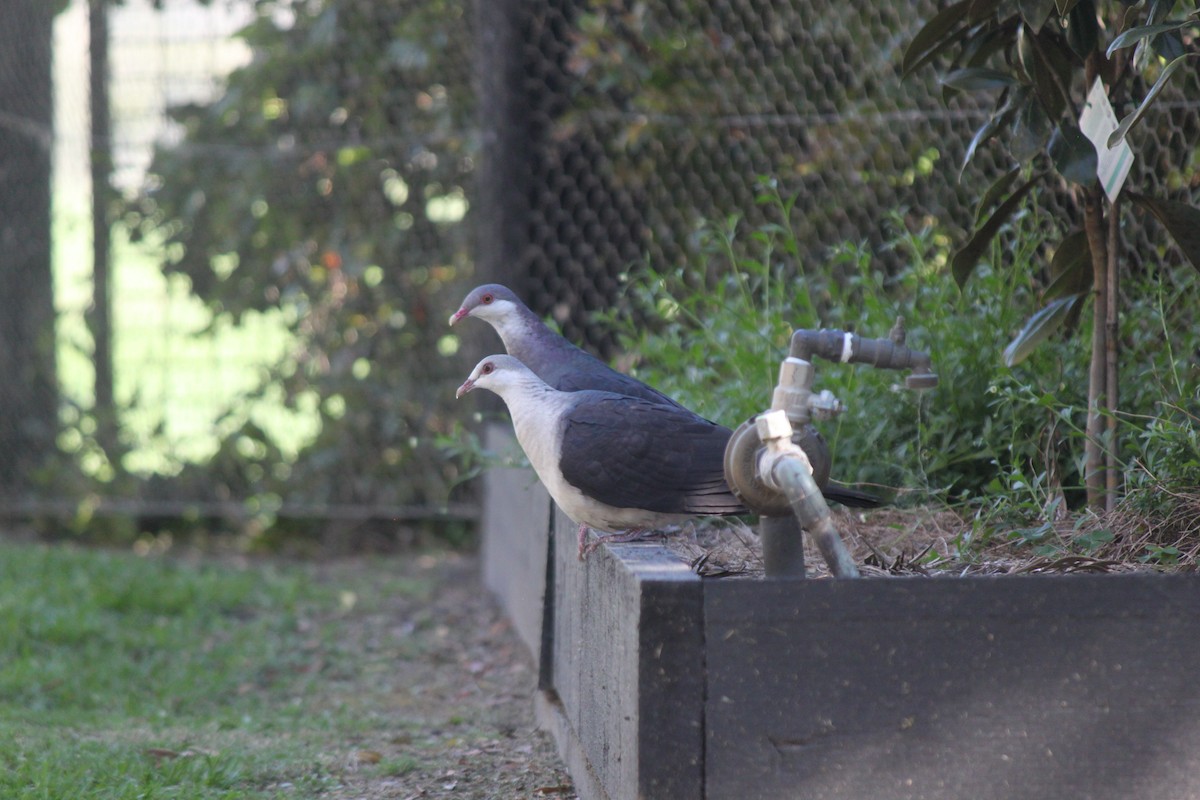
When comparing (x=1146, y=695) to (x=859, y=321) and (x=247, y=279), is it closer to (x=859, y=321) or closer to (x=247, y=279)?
(x=859, y=321)

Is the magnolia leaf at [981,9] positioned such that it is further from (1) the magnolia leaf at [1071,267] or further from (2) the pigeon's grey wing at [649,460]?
(2) the pigeon's grey wing at [649,460]

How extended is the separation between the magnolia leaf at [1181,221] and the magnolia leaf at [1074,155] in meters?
0.13

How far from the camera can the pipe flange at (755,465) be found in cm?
202

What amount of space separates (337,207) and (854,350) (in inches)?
164

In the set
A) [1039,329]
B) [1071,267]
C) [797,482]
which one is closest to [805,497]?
[797,482]

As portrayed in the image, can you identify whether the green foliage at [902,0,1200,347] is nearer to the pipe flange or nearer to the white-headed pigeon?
the white-headed pigeon

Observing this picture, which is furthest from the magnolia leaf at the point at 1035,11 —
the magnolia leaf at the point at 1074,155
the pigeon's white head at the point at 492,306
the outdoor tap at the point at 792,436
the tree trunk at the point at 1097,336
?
the pigeon's white head at the point at 492,306

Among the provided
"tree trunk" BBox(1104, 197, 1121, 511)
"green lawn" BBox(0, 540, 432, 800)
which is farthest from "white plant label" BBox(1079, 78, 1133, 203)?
"green lawn" BBox(0, 540, 432, 800)

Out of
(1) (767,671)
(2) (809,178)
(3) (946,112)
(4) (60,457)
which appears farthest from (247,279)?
(1) (767,671)

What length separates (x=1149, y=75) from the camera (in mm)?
3498

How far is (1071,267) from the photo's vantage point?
111 inches

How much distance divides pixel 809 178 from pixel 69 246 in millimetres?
3891

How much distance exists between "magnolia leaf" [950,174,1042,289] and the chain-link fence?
179 cm

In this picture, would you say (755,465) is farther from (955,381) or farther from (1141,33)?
(955,381)
